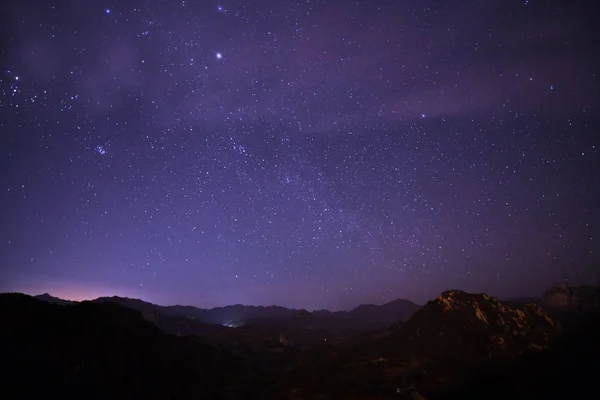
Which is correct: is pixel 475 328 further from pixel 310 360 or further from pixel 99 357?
pixel 99 357

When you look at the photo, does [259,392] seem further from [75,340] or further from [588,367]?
[588,367]

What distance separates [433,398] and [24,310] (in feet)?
179

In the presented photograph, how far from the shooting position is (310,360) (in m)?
64.6

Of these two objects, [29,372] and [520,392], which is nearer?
[520,392]

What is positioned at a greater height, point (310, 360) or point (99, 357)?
point (99, 357)

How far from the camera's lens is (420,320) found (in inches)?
2958

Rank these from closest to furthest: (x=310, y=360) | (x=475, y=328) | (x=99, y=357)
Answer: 1. (x=99, y=357)
2. (x=310, y=360)
3. (x=475, y=328)

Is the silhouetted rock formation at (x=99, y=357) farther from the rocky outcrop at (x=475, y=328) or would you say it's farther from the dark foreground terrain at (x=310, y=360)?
the rocky outcrop at (x=475, y=328)

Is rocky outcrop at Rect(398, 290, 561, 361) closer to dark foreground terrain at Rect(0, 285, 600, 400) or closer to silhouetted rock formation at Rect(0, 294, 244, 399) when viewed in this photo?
dark foreground terrain at Rect(0, 285, 600, 400)

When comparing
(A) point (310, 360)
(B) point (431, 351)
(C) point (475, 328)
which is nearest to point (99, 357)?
(A) point (310, 360)

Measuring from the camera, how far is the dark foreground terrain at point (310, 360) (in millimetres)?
37219

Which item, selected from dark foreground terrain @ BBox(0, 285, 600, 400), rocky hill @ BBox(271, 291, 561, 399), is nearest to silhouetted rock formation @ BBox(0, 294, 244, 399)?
dark foreground terrain @ BBox(0, 285, 600, 400)

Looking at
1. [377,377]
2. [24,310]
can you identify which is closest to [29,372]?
[24,310]

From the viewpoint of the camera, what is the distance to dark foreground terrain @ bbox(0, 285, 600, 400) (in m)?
37.2
